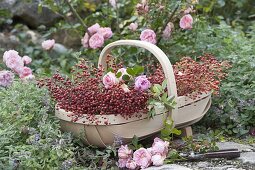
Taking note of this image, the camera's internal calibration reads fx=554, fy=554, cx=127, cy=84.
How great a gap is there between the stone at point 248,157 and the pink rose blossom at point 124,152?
55 cm

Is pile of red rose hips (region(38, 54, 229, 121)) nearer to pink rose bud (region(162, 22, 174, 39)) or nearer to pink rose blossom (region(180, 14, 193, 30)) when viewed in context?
pink rose blossom (region(180, 14, 193, 30))

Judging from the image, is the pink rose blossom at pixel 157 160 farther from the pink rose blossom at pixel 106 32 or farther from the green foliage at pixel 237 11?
the green foliage at pixel 237 11

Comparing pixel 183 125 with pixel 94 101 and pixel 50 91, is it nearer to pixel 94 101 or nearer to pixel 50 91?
pixel 94 101

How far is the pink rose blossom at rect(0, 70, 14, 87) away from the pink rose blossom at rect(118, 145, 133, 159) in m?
0.98

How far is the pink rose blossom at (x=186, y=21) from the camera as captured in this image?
12.2 ft

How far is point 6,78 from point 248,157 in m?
1.49

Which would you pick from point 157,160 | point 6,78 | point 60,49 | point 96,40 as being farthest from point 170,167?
point 60,49

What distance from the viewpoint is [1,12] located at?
14.7 feet

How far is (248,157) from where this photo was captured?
9.00 ft

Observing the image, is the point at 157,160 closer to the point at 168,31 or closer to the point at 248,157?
the point at 248,157

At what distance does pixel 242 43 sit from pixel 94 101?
5.26ft

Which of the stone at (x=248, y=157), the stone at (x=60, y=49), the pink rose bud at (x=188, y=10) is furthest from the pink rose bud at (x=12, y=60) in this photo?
the stone at (x=60, y=49)

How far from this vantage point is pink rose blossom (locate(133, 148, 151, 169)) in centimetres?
261

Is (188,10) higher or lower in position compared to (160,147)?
higher
